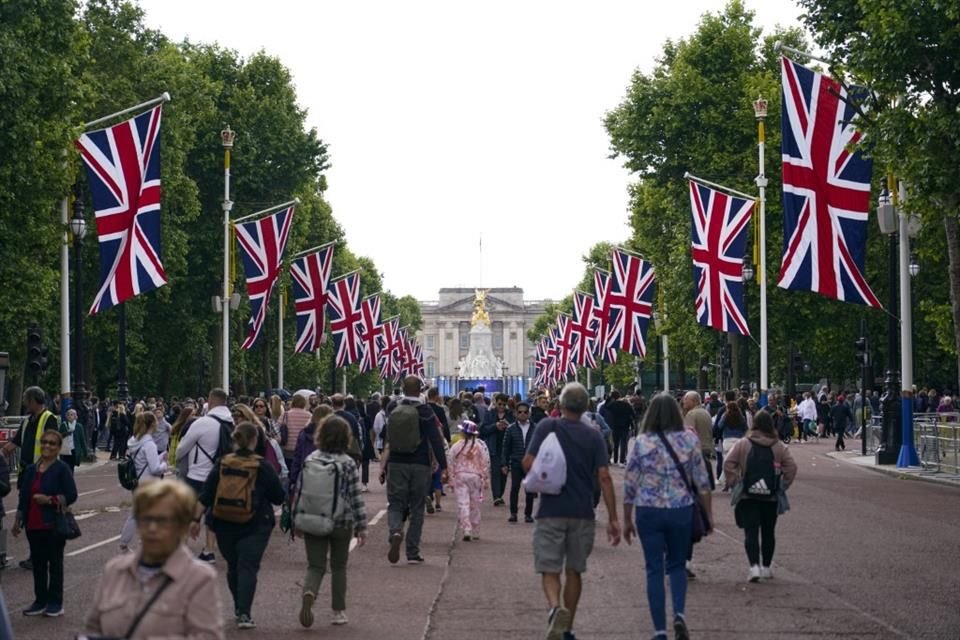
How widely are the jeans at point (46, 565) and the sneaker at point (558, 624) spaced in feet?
14.4

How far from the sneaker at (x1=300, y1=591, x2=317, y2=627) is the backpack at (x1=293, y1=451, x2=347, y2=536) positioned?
A: 517mm

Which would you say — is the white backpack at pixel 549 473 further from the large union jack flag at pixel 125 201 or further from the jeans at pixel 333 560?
the large union jack flag at pixel 125 201

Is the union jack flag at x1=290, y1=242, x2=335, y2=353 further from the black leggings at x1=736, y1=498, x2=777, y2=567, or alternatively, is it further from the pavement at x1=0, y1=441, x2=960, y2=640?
the black leggings at x1=736, y1=498, x2=777, y2=567

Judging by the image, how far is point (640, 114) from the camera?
198ft

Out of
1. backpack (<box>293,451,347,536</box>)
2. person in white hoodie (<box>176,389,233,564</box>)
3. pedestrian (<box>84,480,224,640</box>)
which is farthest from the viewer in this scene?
person in white hoodie (<box>176,389,233,564</box>)

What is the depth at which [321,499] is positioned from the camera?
40.8ft

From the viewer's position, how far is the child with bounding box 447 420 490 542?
19.8 m

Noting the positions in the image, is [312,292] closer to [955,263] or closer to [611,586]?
[955,263]

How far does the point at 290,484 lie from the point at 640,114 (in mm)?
44433

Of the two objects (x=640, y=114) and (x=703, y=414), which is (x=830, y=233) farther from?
(x=640, y=114)

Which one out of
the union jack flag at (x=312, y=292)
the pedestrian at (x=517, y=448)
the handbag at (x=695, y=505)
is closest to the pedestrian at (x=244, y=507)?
the handbag at (x=695, y=505)

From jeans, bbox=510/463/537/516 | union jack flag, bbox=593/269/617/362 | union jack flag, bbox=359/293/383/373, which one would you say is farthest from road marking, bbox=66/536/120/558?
union jack flag, bbox=359/293/383/373

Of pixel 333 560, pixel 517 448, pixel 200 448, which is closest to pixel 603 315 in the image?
pixel 517 448

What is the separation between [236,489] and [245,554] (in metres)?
0.46
